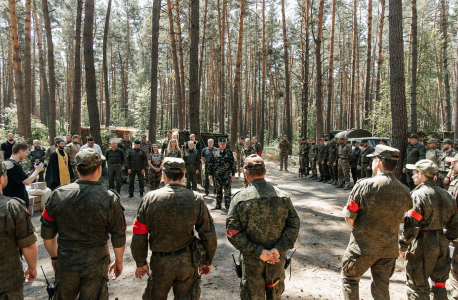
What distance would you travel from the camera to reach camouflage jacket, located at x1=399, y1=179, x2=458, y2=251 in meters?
2.96

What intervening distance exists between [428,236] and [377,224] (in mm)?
723

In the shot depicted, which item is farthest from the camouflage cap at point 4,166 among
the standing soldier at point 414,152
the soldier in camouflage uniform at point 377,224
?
the standing soldier at point 414,152

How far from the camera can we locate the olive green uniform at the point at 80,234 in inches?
89.4

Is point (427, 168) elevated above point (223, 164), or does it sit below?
above

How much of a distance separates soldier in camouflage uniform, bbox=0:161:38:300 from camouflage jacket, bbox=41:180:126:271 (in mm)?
151

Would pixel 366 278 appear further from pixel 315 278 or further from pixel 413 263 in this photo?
pixel 413 263

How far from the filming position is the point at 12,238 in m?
2.21

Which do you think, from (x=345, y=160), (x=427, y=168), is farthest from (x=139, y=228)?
(x=345, y=160)

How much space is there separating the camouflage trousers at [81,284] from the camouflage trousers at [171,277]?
411mm

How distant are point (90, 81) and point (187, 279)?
9.80 metres

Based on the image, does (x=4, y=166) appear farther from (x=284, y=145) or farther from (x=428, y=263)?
(x=284, y=145)

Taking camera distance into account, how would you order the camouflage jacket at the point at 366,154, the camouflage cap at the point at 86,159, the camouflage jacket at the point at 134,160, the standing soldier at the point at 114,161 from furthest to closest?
the camouflage jacket at the point at 366,154, the camouflage jacket at the point at 134,160, the standing soldier at the point at 114,161, the camouflage cap at the point at 86,159

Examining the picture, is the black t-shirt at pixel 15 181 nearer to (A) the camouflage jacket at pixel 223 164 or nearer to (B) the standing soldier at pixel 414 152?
(A) the camouflage jacket at pixel 223 164

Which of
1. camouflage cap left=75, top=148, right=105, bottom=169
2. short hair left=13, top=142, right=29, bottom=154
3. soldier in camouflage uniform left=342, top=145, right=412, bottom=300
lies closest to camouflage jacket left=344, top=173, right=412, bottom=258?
soldier in camouflage uniform left=342, top=145, right=412, bottom=300
